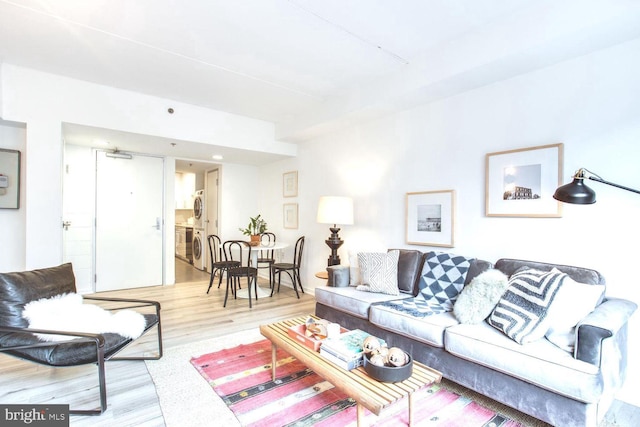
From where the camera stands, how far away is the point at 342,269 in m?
3.43

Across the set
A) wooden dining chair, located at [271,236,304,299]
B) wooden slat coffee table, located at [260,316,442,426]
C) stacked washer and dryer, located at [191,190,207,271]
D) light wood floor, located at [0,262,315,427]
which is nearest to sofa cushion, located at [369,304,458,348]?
wooden slat coffee table, located at [260,316,442,426]

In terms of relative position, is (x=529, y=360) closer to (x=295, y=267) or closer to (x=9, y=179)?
(x=295, y=267)

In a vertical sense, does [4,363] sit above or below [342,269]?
below

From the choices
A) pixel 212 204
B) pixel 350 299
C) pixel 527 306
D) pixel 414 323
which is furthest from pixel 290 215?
pixel 527 306

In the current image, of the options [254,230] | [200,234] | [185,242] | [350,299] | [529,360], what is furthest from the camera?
[185,242]

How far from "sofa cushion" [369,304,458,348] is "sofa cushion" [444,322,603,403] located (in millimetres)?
80

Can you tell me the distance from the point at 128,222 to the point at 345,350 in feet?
15.0

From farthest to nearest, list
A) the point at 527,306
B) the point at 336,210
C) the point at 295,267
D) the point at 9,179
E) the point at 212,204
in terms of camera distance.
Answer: the point at 212,204 → the point at 295,267 → the point at 336,210 → the point at 9,179 → the point at 527,306

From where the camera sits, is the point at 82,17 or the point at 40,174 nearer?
the point at 82,17

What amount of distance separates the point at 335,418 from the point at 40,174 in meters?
3.70

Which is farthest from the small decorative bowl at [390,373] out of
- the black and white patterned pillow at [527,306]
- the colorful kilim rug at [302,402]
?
the black and white patterned pillow at [527,306]

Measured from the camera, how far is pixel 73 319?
2203mm

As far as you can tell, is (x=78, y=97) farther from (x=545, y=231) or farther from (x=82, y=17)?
(x=545, y=231)

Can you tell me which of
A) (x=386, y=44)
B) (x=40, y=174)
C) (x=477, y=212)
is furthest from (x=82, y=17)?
(x=477, y=212)
